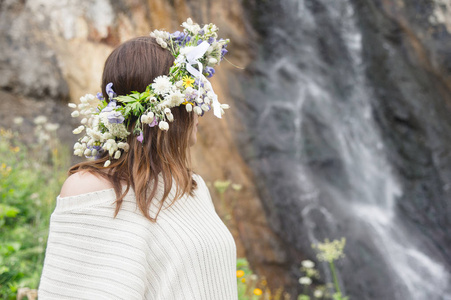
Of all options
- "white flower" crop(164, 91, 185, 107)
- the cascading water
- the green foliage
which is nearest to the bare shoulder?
"white flower" crop(164, 91, 185, 107)

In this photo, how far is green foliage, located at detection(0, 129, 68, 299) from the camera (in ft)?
9.49

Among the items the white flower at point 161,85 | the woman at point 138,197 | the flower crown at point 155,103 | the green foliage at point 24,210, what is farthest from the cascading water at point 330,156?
the white flower at point 161,85

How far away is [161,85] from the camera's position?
5.22 feet

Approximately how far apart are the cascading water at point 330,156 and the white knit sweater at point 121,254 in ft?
15.1

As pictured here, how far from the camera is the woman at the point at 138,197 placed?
1559 mm

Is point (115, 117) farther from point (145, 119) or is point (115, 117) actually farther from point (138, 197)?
point (138, 197)

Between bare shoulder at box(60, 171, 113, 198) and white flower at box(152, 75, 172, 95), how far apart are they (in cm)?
39

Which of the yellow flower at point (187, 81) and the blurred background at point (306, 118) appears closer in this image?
the yellow flower at point (187, 81)

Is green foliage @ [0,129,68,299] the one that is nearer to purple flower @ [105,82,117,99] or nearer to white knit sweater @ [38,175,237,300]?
white knit sweater @ [38,175,237,300]

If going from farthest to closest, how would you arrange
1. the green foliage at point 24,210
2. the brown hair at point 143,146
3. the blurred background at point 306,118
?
the blurred background at point 306,118 → the green foliage at point 24,210 → the brown hair at point 143,146

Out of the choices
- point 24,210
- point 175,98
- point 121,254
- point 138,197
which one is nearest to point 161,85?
point 175,98

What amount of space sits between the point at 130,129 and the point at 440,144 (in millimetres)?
6277

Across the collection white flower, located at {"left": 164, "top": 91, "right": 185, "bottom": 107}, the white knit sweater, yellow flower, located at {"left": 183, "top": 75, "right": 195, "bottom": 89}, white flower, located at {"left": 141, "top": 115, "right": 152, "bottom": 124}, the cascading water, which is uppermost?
the cascading water

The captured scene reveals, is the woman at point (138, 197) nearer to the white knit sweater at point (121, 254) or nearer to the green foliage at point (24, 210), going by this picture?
the white knit sweater at point (121, 254)
